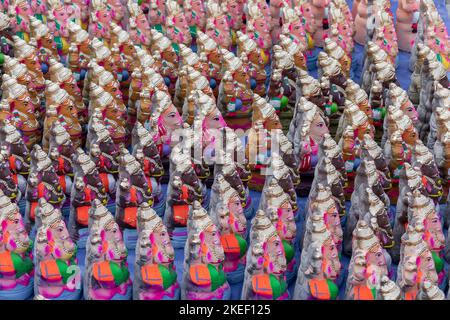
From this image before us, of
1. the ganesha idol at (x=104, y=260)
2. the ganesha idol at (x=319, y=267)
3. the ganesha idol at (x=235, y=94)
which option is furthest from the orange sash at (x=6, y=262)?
the ganesha idol at (x=235, y=94)

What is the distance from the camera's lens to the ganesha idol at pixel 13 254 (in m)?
8.20

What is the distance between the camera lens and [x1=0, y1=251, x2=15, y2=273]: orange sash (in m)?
8.21

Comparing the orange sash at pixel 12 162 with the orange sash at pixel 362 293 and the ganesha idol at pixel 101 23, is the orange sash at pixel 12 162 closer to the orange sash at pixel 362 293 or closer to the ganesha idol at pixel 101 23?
the ganesha idol at pixel 101 23

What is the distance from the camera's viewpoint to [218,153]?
9.03 m

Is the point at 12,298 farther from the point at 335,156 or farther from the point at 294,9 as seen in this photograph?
the point at 294,9

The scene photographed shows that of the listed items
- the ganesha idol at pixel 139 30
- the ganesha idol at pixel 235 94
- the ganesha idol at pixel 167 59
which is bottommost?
the ganesha idol at pixel 235 94

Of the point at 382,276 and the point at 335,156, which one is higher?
the point at 335,156

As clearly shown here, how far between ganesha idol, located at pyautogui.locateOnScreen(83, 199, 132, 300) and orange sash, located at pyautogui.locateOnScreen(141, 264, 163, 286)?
0.57 ft

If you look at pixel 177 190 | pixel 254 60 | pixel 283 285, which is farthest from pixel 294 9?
pixel 283 285

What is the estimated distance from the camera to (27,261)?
329 inches

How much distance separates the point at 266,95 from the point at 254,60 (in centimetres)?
42

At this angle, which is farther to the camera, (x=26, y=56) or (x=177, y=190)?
(x=26, y=56)

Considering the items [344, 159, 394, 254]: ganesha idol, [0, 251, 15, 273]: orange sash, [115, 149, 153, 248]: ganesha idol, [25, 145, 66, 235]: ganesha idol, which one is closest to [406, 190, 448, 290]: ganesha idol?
[344, 159, 394, 254]: ganesha idol

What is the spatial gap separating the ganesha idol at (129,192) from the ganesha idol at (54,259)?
0.67 m
